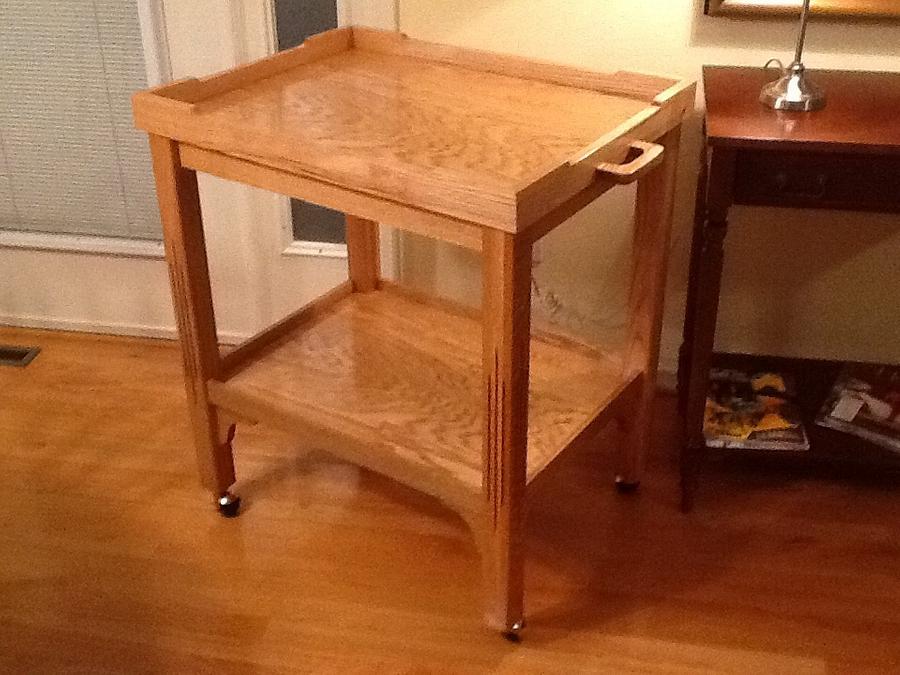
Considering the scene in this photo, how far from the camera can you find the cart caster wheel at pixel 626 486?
1827 mm

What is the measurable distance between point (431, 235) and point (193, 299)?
0.49m

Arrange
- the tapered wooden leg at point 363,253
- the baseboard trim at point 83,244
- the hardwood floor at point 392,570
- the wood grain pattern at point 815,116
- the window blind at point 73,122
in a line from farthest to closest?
the baseboard trim at point 83,244 < the window blind at point 73,122 < the tapered wooden leg at point 363,253 < the hardwood floor at point 392,570 < the wood grain pattern at point 815,116

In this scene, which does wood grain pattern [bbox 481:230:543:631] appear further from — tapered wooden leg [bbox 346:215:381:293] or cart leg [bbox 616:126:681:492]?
tapered wooden leg [bbox 346:215:381:293]

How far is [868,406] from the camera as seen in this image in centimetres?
182

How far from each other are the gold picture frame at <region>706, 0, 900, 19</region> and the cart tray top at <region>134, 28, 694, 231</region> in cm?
29

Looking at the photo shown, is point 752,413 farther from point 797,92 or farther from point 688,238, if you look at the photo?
point 797,92

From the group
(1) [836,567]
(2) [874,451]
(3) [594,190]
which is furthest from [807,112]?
(1) [836,567]

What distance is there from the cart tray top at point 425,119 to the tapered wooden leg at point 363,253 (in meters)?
0.31

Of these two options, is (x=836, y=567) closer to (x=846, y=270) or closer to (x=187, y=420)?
(x=846, y=270)

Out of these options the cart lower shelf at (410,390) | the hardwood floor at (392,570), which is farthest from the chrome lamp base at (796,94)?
the hardwood floor at (392,570)

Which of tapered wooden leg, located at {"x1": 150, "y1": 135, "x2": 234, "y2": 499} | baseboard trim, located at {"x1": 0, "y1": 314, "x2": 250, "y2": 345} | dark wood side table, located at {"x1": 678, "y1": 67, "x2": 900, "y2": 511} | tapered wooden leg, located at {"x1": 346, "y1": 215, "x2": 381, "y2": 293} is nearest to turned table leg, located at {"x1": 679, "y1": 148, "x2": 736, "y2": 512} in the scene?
dark wood side table, located at {"x1": 678, "y1": 67, "x2": 900, "y2": 511}

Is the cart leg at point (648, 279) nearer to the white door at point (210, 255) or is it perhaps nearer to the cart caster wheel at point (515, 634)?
the cart caster wheel at point (515, 634)

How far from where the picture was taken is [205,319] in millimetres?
1627

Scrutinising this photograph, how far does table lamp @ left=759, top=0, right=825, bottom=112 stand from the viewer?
1.53m
